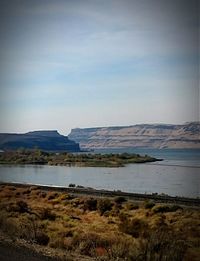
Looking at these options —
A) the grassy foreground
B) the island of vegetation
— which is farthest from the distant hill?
the grassy foreground

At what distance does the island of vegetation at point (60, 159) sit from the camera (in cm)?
7958

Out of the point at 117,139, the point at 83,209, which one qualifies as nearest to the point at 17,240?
the point at 83,209

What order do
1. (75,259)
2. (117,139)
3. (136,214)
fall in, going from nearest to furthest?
(75,259) → (136,214) → (117,139)

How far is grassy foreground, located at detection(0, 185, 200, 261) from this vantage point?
6723mm

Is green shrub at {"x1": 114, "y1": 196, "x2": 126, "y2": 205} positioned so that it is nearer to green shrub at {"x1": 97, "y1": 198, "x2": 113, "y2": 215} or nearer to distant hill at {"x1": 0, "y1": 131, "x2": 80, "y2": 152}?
green shrub at {"x1": 97, "y1": 198, "x2": 113, "y2": 215}

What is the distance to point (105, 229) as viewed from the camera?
1347 cm

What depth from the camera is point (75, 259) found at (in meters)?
6.08

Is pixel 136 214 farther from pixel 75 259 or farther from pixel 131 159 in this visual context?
pixel 131 159

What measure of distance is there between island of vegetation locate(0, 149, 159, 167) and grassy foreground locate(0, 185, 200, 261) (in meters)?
50.9

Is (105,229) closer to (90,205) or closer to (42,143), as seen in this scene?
(90,205)

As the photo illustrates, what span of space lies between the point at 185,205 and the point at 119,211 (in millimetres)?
3856

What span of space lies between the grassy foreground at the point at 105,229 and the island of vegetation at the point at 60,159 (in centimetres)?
5087

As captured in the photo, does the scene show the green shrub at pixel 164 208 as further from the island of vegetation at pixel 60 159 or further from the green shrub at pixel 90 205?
the island of vegetation at pixel 60 159

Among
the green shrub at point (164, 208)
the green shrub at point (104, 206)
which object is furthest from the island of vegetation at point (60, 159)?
the green shrub at point (164, 208)
